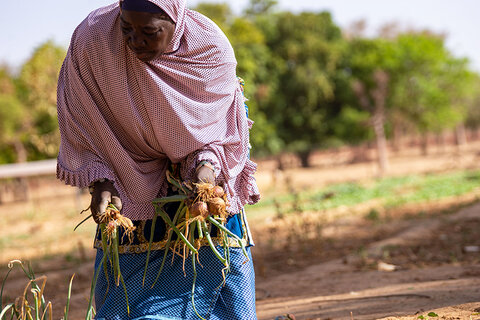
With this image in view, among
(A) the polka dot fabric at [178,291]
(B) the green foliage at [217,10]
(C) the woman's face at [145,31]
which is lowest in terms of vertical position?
(A) the polka dot fabric at [178,291]

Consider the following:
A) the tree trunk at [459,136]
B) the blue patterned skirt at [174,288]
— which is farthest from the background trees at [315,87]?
the blue patterned skirt at [174,288]

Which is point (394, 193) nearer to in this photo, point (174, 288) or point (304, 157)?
point (174, 288)

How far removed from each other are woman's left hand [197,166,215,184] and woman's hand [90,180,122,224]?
390 millimetres

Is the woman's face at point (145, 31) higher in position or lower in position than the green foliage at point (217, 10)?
lower

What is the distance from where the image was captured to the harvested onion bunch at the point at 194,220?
271cm

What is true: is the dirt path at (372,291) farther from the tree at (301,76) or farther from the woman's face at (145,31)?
the tree at (301,76)

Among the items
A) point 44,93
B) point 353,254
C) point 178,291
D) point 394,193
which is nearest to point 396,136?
point 394,193

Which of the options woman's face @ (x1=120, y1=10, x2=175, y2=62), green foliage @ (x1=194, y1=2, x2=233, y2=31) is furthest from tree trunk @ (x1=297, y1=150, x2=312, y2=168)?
woman's face @ (x1=120, y1=10, x2=175, y2=62)

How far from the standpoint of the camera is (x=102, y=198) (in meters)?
2.76

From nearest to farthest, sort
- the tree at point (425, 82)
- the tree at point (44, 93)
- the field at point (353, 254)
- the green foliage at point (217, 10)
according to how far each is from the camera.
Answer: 1. the field at point (353, 254)
2. the tree at point (44, 93)
3. the tree at point (425, 82)
4. the green foliage at point (217, 10)

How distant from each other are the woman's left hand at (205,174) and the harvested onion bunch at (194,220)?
0.05 m

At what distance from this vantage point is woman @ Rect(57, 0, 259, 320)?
282 cm

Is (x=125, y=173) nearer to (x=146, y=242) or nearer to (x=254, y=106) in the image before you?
(x=146, y=242)

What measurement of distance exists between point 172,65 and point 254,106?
23.9 metres
